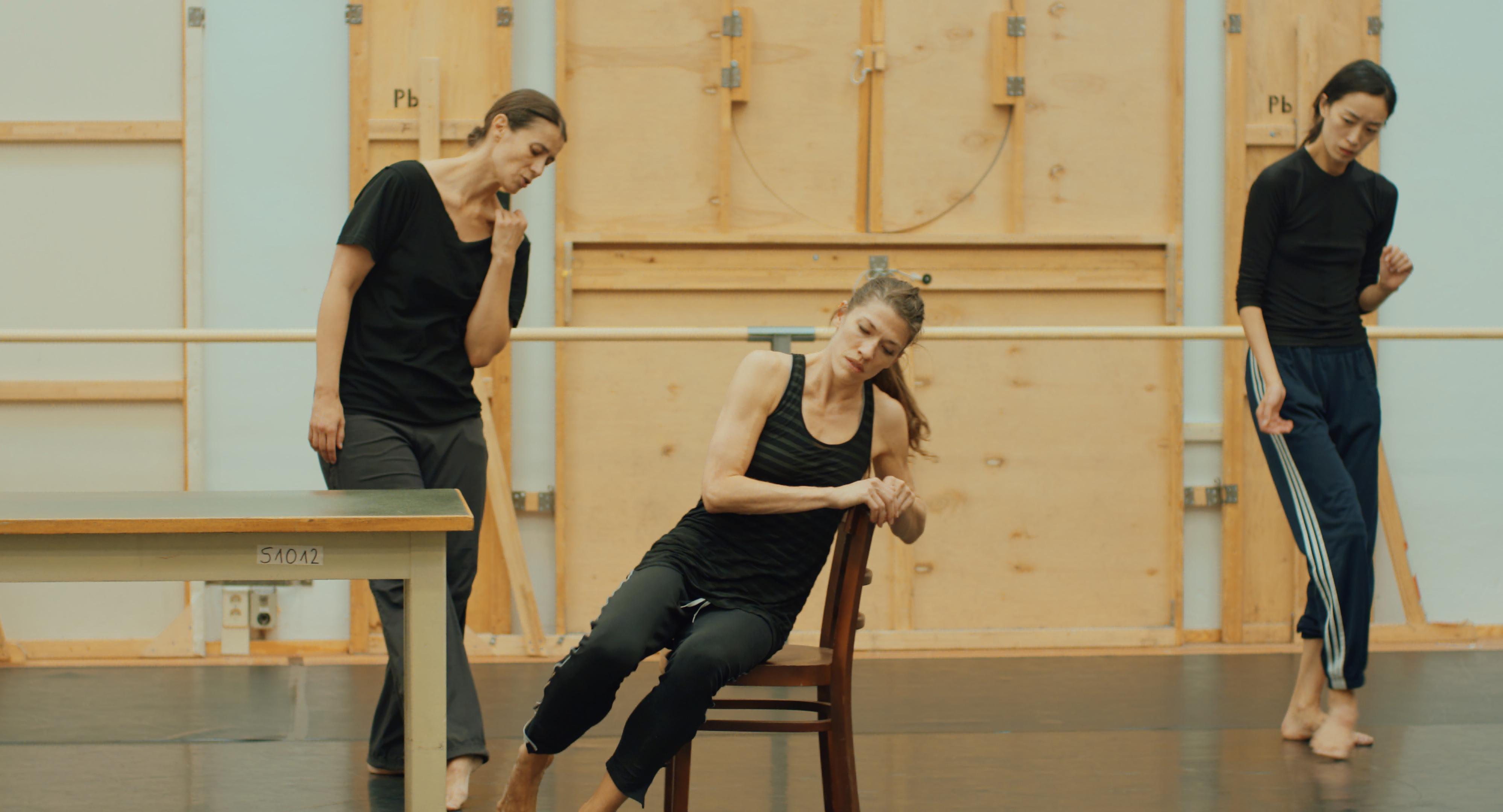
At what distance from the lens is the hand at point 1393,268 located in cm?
280

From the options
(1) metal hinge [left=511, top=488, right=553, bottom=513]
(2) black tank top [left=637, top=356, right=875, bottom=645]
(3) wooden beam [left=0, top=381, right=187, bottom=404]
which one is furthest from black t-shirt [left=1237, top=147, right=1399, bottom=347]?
(3) wooden beam [left=0, top=381, right=187, bottom=404]

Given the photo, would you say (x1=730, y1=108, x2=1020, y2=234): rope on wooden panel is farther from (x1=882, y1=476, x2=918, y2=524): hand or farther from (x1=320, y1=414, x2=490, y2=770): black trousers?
(x1=882, y1=476, x2=918, y2=524): hand

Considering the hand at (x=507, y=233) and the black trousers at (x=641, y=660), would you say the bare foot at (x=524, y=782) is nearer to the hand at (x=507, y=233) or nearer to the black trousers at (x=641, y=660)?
the black trousers at (x=641, y=660)

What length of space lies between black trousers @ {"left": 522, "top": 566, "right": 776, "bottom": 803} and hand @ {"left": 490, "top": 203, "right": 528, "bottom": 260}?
0.68 m

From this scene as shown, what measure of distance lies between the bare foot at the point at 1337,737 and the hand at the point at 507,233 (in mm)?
1935

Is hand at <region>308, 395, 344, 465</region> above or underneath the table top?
above

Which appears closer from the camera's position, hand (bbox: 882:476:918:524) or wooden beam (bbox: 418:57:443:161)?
hand (bbox: 882:476:918:524)

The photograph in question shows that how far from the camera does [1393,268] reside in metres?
2.82

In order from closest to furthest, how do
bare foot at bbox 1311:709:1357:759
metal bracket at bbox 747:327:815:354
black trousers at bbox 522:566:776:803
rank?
black trousers at bbox 522:566:776:803, bare foot at bbox 1311:709:1357:759, metal bracket at bbox 747:327:815:354

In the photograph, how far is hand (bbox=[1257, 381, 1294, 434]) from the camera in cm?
279

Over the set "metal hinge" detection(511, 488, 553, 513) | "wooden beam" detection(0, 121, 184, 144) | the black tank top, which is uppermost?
"wooden beam" detection(0, 121, 184, 144)

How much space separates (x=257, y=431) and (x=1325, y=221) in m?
2.91

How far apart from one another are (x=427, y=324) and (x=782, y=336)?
3.05 ft

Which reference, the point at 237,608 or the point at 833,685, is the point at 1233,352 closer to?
the point at 833,685
